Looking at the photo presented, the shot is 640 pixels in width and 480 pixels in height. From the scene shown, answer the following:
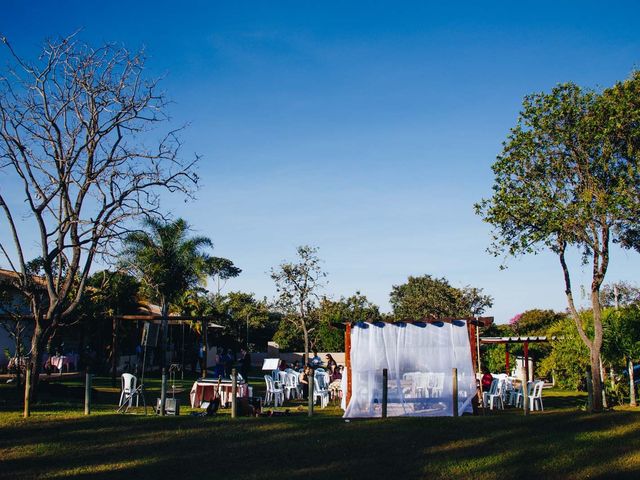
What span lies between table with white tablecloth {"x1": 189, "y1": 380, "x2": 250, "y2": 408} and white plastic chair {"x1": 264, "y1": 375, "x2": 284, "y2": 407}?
1116 mm

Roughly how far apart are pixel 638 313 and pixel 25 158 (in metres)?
17.6

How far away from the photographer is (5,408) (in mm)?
13977

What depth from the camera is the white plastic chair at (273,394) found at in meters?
17.8

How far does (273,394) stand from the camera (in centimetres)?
1822

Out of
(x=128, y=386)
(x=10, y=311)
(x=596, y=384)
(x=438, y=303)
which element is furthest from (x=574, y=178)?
(x=438, y=303)

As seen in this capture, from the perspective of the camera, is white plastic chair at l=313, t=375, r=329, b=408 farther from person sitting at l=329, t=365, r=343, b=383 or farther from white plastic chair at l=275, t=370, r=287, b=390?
person sitting at l=329, t=365, r=343, b=383

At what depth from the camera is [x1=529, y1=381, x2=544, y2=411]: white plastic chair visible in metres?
16.7

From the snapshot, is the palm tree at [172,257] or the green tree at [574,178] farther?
the palm tree at [172,257]

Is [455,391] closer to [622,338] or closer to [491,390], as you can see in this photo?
[491,390]

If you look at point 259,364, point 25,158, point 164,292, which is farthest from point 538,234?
point 259,364

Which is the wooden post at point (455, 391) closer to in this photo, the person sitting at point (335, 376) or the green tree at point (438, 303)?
the person sitting at point (335, 376)

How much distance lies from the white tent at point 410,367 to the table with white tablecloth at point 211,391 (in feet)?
10.6

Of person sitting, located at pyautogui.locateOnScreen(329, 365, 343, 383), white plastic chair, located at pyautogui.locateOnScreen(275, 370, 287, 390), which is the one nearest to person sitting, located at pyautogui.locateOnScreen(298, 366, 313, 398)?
white plastic chair, located at pyautogui.locateOnScreen(275, 370, 287, 390)

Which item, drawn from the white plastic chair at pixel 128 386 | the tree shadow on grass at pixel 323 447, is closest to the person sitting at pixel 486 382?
the tree shadow on grass at pixel 323 447
